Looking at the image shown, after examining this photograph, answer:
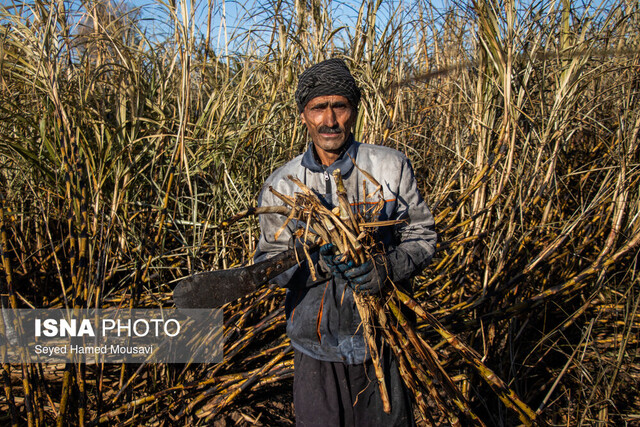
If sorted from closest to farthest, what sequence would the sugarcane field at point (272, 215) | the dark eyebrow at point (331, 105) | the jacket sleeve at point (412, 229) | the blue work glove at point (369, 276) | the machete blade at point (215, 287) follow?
the machete blade at point (215, 287), the blue work glove at point (369, 276), the jacket sleeve at point (412, 229), the dark eyebrow at point (331, 105), the sugarcane field at point (272, 215)

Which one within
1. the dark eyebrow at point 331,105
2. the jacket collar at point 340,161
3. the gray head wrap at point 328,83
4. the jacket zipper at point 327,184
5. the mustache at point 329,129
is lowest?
the jacket zipper at point 327,184

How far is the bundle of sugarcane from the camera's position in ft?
3.85

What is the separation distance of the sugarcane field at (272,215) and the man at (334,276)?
3 centimetres

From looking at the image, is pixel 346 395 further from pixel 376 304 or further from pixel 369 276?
pixel 369 276

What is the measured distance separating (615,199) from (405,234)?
52.6 inches

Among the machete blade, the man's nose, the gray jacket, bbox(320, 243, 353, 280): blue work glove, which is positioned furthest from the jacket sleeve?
the machete blade

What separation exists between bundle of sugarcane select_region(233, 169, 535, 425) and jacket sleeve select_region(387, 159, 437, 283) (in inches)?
3.8

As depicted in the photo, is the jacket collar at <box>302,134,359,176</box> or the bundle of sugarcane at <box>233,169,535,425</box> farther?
the jacket collar at <box>302,134,359,176</box>

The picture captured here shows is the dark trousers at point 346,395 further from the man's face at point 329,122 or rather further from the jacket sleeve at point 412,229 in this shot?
the man's face at point 329,122

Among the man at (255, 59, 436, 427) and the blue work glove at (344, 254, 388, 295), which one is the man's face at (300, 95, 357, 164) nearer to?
the man at (255, 59, 436, 427)

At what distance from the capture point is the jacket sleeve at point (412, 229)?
136cm

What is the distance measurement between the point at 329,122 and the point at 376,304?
1.99 feet

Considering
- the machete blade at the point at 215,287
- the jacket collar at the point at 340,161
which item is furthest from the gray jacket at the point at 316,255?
the machete blade at the point at 215,287

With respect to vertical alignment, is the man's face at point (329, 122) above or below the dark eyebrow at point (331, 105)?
below
